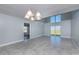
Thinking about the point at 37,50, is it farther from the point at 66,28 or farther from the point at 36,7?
the point at 66,28

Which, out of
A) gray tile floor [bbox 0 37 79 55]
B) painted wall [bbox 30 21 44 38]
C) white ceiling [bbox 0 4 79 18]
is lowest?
gray tile floor [bbox 0 37 79 55]

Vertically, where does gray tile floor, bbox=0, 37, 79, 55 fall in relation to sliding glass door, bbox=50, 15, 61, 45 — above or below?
below

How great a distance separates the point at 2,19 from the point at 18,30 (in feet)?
8.91

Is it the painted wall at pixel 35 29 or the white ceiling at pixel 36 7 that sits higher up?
the white ceiling at pixel 36 7

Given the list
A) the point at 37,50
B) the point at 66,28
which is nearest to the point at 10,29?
the point at 37,50

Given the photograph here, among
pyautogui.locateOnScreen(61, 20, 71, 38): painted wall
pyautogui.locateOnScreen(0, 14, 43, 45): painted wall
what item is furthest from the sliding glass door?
pyautogui.locateOnScreen(0, 14, 43, 45): painted wall

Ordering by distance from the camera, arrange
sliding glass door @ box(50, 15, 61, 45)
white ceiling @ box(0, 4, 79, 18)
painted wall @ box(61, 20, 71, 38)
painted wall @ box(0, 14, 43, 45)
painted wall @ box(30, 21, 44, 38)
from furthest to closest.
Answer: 1. sliding glass door @ box(50, 15, 61, 45)
2. painted wall @ box(61, 20, 71, 38)
3. painted wall @ box(30, 21, 44, 38)
4. painted wall @ box(0, 14, 43, 45)
5. white ceiling @ box(0, 4, 79, 18)

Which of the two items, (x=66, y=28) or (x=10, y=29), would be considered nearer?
(x=10, y=29)

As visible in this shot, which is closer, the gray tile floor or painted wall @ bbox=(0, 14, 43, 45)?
the gray tile floor

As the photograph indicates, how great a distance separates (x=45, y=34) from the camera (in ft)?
61.5

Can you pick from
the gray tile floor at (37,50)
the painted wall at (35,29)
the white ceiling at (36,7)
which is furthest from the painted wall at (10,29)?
the painted wall at (35,29)

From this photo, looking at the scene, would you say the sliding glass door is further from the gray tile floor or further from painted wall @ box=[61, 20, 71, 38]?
the gray tile floor

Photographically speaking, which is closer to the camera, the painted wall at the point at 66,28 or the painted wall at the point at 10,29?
the painted wall at the point at 10,29

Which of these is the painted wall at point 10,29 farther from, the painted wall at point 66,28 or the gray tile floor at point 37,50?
the painted wall at point 66,28
